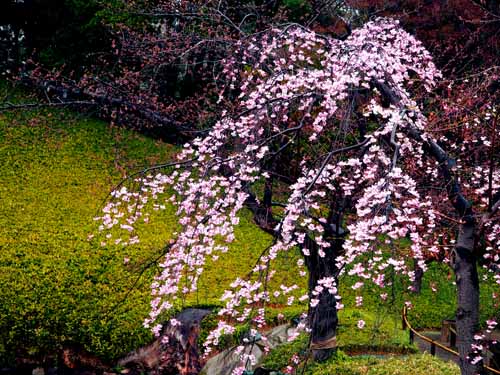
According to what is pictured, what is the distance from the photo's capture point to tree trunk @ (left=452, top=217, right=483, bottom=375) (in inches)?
177

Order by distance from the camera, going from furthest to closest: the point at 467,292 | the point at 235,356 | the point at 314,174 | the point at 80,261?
the point at 80,261, the point at 235,356, the point at 314,174, the point at 467,292

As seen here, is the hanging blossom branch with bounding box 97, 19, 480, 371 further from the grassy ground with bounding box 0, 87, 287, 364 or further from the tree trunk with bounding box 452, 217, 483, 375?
the grassy ground with bounding box 0, 87, 287, 364

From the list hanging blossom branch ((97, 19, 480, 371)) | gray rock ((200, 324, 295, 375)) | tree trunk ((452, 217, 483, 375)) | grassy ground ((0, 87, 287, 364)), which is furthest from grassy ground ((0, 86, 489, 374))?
gray rock ((200, 324, 295, 375))

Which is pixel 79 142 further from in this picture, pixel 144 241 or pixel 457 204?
pixel 457 204

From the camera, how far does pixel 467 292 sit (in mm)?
4488

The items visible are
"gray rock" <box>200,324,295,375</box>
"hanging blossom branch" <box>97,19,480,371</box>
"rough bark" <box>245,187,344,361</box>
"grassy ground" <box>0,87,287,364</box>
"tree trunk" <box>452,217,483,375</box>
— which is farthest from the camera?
"grassy ground" <box>0,87,287,364</box>

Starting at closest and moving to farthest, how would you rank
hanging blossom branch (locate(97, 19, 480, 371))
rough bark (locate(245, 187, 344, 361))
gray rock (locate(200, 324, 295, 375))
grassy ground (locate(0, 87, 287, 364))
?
hanging blossom branch (locate(97, 19, 480, 371))
rough bark (locate(245, 187, 344, 361))
gray rock (locate(200, 324, 295, 375))
grassy ground (locate(0, 87, 287, 364))

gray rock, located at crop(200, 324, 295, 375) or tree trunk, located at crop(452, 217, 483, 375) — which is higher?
tree trunk, located at crop(452, 217, 483, 375)

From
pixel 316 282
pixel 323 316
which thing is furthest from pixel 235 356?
pixel 316 282

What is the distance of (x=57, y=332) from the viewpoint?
746 cm

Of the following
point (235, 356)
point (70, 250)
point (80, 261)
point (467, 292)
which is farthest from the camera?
point (70, 250)

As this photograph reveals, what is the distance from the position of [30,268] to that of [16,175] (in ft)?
12.9

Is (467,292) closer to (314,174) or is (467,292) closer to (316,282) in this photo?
(314,174)

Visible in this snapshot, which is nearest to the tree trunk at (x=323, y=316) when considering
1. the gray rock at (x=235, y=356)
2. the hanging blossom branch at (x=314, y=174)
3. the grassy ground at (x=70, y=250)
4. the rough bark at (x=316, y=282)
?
the rough bark at (x=316, y=282)
